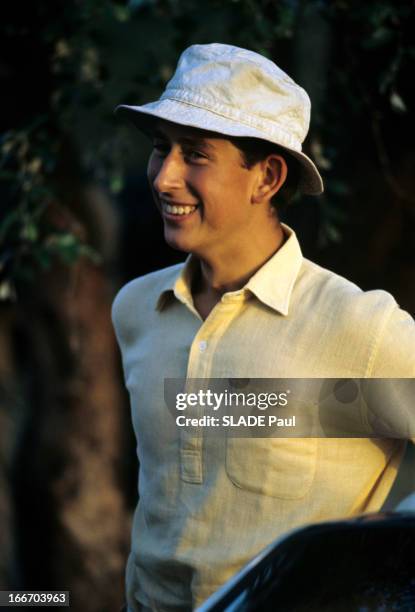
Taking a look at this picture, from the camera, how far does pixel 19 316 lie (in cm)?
575

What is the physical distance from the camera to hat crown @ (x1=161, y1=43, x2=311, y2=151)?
251 centimetres

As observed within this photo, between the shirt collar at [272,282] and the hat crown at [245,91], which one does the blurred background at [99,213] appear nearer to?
the shirt collar at [272,282]

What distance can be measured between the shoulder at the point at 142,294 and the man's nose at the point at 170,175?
0.30 meters

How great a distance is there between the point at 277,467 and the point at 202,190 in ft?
2.16

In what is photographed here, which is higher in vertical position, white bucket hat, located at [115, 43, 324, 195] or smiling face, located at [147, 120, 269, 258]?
white bucket hat, located at [115, 43, 324, 195]

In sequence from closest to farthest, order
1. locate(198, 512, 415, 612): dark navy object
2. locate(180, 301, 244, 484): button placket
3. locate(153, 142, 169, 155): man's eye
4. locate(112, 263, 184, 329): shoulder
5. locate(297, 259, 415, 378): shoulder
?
locate(198, 512, 415, 612): dark navy object < locate(297, 259, 415, 378): shoulder < locate(180, 301, 244, 484): button placket < locate(153, 142, 169, 155): man's eye < locate(112, 263, 184, 329): shoulder

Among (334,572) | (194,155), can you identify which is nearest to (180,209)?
(194,155)

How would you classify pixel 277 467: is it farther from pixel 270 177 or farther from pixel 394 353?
pixel 270 177

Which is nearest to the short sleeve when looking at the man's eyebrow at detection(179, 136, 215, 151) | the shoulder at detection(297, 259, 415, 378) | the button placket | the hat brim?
the shoulder at detection(297, 259, 415, 378)

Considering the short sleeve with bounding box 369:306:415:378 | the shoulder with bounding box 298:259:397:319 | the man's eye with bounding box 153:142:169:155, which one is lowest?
the short sleeve with bounding box 369:306:415:378

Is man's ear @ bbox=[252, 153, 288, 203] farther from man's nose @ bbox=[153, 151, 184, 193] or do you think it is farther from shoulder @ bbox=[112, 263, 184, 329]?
shoulder @ bbox=[112, 263, 184, 329]

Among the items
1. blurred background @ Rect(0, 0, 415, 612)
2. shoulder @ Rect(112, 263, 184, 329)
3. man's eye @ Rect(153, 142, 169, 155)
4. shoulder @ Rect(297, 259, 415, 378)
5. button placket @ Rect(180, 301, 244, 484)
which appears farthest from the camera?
blurred background @ Rect(0, 0, 415, 612)

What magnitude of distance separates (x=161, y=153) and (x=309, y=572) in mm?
1137

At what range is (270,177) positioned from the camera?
262cm
